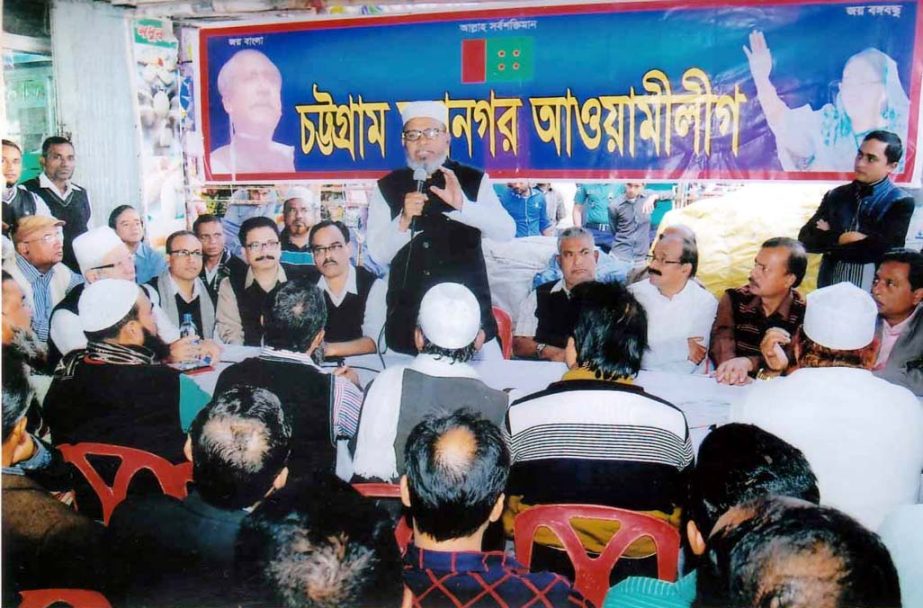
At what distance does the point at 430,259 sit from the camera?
9.17 ft

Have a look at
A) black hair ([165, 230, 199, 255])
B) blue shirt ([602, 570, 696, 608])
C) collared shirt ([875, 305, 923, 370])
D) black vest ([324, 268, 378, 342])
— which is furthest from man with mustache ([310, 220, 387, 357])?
collared shirt ([875, 305, 923, 370])

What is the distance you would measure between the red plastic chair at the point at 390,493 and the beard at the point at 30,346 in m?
1.39

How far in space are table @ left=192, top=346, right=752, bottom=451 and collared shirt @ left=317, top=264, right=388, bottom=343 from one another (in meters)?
0.10

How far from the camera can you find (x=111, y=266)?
305 centimetres

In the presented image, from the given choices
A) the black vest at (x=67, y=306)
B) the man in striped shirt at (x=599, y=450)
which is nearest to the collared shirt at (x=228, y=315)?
the black vest at (x=67, y=306)

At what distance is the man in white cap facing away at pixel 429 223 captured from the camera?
9.04 ft

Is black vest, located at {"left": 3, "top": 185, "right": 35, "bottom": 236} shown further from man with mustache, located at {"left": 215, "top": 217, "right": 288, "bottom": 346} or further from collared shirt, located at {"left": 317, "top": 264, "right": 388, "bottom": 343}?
collared shirt, located at {"left": 317, "top": 264, "right": 388, "bottom": 343}

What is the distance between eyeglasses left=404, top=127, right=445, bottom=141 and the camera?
2764 millimetres

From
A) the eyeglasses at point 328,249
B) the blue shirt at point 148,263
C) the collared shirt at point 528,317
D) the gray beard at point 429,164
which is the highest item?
the gray beard at point 429,164

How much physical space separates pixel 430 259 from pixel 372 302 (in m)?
0.27

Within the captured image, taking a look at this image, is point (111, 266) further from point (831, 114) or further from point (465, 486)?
point (831, 114)

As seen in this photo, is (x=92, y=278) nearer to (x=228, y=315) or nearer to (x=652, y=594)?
(x=228, y=315)

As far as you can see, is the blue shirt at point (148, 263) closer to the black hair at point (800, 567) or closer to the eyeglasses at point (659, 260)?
the eyeglasses at point (659, 260)

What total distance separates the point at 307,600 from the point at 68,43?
232 cm
